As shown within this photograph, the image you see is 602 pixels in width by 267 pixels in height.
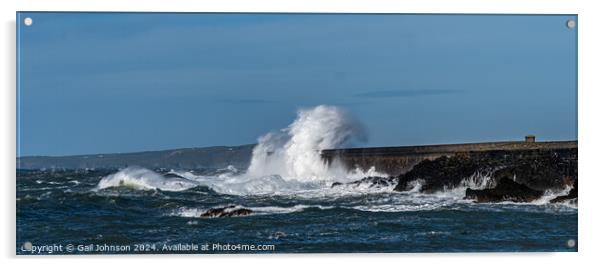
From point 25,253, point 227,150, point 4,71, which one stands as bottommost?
point 25,253

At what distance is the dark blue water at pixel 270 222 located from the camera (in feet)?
27.4

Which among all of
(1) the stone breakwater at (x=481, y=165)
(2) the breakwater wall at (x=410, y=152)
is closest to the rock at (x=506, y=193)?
(1) the stone breakwater at (x=481, y=165)

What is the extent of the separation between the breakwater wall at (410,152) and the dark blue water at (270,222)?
30cm

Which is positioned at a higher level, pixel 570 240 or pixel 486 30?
pixel 486 30

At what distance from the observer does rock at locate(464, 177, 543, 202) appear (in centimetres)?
862

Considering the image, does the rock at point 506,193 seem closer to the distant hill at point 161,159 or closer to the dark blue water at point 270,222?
the dark blue water at point 270,222

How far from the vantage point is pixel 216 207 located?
853 centimetres

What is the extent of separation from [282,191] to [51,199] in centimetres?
189

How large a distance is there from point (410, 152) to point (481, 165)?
60 centimetres

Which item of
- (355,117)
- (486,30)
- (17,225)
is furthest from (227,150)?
(486,30)

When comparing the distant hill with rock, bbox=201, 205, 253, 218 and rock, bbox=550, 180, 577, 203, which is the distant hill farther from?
rock, bbox=550, 180, 577, 203

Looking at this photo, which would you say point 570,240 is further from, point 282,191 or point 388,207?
point 282,191

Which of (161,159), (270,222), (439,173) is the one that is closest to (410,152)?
(439,173)

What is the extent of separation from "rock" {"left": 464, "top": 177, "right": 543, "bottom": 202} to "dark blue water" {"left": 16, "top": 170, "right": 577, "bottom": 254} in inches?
2.7
